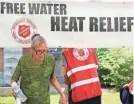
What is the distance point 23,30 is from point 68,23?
556mm

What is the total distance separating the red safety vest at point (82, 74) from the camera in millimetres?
4922

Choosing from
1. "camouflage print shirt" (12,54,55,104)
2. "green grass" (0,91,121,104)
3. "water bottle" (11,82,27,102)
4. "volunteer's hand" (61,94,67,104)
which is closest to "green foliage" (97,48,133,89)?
"green grass" (0,91,121,104)

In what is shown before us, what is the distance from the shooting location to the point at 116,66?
34.4 feet

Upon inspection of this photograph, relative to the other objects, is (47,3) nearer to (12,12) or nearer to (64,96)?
(12,12)

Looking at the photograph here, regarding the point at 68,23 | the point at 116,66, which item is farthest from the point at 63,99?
the point at 116,66

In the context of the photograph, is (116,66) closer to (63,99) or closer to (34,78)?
(63,99)

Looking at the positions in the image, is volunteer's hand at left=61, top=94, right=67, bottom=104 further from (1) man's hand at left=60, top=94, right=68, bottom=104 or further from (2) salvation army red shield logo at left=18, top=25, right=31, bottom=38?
(2) salvation army red shield logo at left=18, top=25, right=31, bottom=38

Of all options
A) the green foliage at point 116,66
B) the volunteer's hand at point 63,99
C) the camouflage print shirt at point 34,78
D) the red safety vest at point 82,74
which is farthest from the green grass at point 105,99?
the camouflage print shirt at point 34,78

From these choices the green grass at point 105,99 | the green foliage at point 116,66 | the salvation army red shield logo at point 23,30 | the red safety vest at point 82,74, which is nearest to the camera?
the red safety vest at point 82,74

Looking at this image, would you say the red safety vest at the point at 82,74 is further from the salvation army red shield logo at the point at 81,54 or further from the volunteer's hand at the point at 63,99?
the volunteer's hand at the point at 63,99

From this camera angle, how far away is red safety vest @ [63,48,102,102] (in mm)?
4922

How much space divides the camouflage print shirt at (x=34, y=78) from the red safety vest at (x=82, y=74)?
43 centimetres

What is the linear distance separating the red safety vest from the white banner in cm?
20

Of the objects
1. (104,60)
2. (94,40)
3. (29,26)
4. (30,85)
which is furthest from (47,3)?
(104,60)
